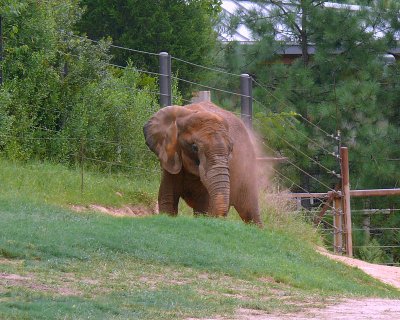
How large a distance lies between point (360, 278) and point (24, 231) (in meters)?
5.48

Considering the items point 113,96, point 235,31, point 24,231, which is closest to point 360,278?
point 24,231

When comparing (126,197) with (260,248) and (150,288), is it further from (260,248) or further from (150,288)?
(150,288)

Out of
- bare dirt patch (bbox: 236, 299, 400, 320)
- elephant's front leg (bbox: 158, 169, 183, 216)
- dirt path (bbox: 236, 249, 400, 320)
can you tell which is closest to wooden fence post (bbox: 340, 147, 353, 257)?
elephant's front leg (bbox: 158, 169, 183, 216)

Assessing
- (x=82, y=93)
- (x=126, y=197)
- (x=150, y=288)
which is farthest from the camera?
(x=82, y=93)

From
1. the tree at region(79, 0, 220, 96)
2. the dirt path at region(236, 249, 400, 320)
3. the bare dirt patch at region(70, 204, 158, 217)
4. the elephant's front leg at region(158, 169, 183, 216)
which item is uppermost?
the tree at region(79, 0, 220, 96)

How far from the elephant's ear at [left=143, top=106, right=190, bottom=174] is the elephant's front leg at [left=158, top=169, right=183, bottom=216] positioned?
0.27 meters

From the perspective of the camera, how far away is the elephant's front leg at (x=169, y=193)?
17141mm

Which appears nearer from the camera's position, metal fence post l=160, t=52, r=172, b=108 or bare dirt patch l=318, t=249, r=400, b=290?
bare dirt patch l=318, t=249, r=400, b=290

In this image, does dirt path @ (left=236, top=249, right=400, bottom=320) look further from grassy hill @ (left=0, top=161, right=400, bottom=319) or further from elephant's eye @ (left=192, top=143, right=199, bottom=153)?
→ elephant's eye @ (left=192, top=143, right=199, bottom=153)

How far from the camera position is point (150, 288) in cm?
1074

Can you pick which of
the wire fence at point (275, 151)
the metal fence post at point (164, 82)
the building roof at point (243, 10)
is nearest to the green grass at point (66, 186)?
the wire fence at point (275, 151)

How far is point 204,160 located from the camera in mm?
16531

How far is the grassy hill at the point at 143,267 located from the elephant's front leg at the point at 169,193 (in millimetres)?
1483

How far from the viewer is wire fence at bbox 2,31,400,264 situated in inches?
820
